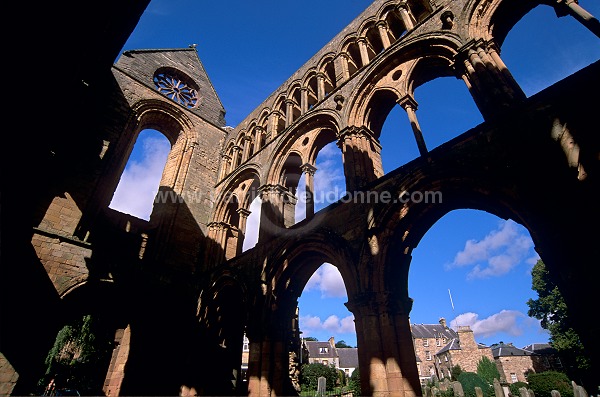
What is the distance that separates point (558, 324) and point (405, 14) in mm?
26437

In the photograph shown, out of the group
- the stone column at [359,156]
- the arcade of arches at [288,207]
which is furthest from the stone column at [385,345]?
the stone column at [359,156]

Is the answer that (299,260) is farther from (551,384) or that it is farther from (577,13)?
(551,384)

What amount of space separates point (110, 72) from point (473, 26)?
12.8 meters

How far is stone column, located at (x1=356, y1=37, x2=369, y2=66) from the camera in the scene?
33.3 ft

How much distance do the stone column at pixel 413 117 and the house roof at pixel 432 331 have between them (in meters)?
47.8

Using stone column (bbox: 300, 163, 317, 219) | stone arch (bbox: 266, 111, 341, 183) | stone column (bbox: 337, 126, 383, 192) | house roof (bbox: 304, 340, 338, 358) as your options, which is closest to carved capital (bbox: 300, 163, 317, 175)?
stone column (bbox: 300, 163, 317, 219)

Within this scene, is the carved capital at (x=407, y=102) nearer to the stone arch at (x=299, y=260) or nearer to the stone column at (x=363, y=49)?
the stone column at (x=363, y=49)

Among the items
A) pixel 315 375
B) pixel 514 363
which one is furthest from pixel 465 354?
pixel 315 375

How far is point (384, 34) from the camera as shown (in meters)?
9.94

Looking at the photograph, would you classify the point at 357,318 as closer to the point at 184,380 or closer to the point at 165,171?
the point at 184,380

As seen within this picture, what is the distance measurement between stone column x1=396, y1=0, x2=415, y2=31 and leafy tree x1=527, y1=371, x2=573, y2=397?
82.7 ft

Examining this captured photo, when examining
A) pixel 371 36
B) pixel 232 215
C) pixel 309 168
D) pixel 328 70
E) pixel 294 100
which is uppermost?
pixel 328 70

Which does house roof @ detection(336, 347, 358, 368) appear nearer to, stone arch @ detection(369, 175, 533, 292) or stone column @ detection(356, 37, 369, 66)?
stone column @ detection(356, 37, 369, 66)

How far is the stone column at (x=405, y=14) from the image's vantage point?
916cm
